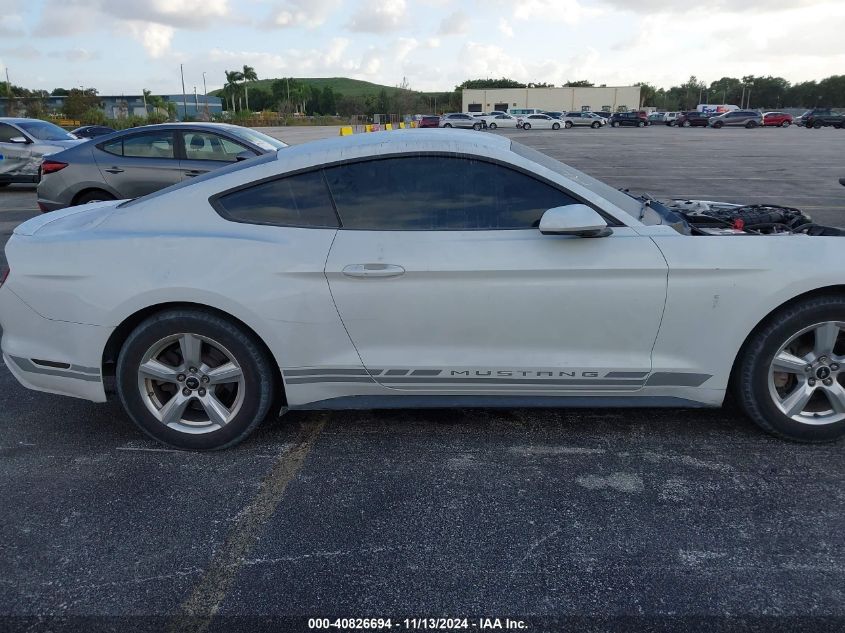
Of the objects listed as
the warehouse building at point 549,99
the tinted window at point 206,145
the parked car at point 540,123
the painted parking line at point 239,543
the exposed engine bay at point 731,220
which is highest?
the warehouse building at point 549,99

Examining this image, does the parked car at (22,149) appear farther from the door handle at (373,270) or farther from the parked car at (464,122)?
the parked car at (464,122)

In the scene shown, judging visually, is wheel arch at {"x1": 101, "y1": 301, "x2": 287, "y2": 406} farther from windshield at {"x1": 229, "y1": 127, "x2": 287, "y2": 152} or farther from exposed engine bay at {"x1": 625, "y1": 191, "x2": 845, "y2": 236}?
windshield at {"x1": 229, "y1": 127, "x2": 287, "y2": 152}

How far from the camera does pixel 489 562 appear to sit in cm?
247

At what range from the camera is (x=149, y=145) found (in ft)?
27.8

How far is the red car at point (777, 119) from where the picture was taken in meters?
54.5

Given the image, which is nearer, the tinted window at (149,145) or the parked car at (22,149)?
the tinted window at (149,145)

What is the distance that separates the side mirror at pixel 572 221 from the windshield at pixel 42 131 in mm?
14103

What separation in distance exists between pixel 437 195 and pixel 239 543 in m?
1.77

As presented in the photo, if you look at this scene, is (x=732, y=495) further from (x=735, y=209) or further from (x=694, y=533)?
(x=735, y=209)

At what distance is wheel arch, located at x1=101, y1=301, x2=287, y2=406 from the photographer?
3.17 m

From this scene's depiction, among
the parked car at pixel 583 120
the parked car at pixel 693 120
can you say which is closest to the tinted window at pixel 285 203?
the parked car at pixel 693 120

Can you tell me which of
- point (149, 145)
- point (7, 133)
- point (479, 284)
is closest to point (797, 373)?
point (479, 284)

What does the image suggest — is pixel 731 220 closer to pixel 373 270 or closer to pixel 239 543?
pixel 373 270

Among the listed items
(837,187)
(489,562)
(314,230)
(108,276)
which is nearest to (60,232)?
(108,276)
